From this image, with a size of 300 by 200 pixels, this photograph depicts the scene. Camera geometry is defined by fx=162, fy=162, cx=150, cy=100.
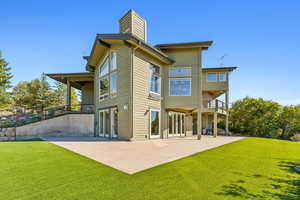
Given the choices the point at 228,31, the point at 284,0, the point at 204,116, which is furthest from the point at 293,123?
the point at 284,0

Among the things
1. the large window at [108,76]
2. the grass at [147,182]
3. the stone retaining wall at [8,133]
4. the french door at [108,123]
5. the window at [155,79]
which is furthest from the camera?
the stone retaining wall at [8,133]

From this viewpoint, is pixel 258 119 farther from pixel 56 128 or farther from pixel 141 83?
pixel 56 128

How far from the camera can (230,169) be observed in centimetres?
405

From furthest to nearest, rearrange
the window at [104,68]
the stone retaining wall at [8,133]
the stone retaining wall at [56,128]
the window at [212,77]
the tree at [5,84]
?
the tree at [5,84], the window at [212,77], the window at [104,68], the stone retaining wall at [56,128], the stone retaining wall at [8,133]

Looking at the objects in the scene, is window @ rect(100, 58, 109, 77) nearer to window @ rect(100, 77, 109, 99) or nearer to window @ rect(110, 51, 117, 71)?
window @ rect(100, 77, 109, 99)

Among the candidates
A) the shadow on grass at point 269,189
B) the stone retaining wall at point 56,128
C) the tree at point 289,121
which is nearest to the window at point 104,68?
the stone retaining wall at point 56,128

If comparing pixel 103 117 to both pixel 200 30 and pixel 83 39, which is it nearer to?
pixel 83 39

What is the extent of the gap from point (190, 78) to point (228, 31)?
5298 millimetres

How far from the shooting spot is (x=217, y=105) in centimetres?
1466

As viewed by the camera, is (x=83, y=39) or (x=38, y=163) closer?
(x=38, y=163)

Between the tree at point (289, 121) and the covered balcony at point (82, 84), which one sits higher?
the covered balcony at point (82, 84)

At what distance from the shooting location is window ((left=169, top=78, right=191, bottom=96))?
12.1 metres

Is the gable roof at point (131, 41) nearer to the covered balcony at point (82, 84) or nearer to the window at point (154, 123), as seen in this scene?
the window at point (154, 123)

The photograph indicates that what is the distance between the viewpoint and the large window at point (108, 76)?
10789 millimetres
